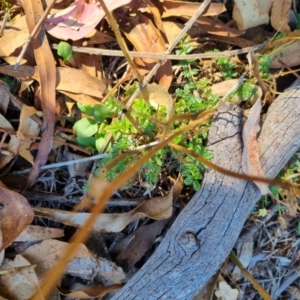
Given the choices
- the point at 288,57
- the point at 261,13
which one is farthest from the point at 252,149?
the point at 261,13

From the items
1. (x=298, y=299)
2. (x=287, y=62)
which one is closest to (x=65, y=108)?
(x=287, y=62)

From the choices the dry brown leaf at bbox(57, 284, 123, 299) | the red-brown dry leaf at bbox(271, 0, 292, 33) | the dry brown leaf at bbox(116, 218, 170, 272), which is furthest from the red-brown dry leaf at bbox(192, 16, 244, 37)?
the dry brown leaf at bbox(57, 284, 123, 299)

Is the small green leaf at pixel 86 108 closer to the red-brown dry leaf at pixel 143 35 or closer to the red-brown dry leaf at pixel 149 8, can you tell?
the red-brown dry leaf at pixel 143 35

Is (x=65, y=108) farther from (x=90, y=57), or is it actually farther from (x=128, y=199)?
(x=128, y=199)

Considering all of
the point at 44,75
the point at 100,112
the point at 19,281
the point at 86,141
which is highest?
the point at 44,75

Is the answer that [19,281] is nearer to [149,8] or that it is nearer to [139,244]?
[139,244]

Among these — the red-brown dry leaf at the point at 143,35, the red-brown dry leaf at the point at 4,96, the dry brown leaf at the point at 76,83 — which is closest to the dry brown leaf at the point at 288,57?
the red-brown dry leaf at the point at 143,35

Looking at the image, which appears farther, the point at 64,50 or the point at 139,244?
Answer: the point at 139,244
